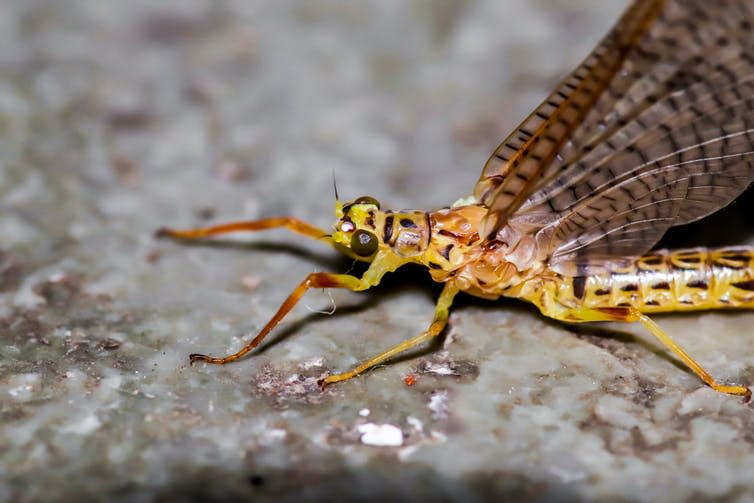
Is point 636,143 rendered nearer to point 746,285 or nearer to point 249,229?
point 746,285

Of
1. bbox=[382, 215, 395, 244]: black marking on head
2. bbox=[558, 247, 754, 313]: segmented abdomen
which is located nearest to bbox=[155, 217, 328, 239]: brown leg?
bbox=[382, 215, 395, 244]: black marking on head

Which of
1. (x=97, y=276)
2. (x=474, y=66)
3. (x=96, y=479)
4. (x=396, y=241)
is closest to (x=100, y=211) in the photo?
(x=97, y=276)

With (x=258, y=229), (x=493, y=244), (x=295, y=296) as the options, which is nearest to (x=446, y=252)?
(x=493, y=244)

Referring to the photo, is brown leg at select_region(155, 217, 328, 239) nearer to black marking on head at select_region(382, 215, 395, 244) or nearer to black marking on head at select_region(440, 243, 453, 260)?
black marking on head at select_region(382, 215, 395, 244)

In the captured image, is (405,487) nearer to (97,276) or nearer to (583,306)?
(583,306)

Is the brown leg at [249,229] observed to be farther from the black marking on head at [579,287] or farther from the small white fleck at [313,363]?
the black marking on head at [579,287]

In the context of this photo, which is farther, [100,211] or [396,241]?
[100,211]

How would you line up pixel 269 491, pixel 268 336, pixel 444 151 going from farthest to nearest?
pixel 444 151 → pixel 268 336 → pixel 269 491
